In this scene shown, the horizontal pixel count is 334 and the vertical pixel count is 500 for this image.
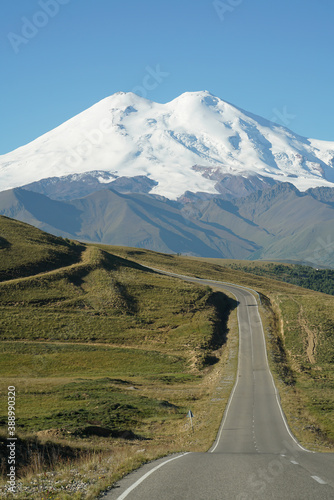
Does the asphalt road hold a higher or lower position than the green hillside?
lower

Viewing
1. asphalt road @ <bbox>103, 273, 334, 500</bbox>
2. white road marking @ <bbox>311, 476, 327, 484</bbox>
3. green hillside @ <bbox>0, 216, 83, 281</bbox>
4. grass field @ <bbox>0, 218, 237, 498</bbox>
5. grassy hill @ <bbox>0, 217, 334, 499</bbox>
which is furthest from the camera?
green hillside @ <bbox>0, 216, 83, 281</bbox>

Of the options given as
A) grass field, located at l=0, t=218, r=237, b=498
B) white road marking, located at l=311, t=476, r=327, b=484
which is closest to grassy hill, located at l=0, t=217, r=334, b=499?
grass field, located at l=0, t=218, r=237, b=498

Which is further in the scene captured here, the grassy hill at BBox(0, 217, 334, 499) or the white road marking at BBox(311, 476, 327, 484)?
the grassy hill at BBox(0, 217, 334, 499)

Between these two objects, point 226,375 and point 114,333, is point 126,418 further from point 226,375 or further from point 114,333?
point 114,333

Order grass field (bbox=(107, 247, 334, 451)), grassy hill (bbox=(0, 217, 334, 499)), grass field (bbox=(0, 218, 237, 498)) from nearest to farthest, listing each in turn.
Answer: grass field (bbox=(0, 218, 237, 498)), grassy hill (bbox=(0, 217, 334, 499)), grass field (bbox=(107, 247, 334, 451))

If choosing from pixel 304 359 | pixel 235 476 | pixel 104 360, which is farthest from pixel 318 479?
pixel 304 359

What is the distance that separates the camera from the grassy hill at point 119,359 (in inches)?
1144

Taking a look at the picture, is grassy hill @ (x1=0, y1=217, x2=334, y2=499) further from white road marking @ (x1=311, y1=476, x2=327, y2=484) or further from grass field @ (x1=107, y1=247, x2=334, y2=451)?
white road marking @ (x1=311, y1=476, x2=327, y2=484)

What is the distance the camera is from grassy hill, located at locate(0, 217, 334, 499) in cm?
2905

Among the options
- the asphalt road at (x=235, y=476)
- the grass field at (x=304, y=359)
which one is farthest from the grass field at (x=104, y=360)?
the grass field at (x=304, y=359)

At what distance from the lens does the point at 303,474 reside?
A: 17.0m

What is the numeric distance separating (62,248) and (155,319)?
42133 mm

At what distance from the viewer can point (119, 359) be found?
222 ft

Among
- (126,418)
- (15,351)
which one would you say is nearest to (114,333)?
(15,351)
